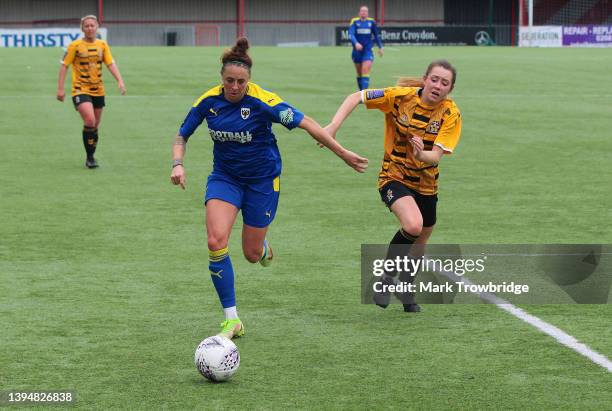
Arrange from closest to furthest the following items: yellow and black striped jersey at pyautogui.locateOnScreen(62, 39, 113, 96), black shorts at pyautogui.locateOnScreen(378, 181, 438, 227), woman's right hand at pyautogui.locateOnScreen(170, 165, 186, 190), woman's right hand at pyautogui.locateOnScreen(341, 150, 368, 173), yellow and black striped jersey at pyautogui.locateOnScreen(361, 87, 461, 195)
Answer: woman's right hand at pyautogui.locateOnScreen(341, 150, 368, 173) < woman's right hand at pyautogui.locateOnScreen(170, 165, 186, 190) < yellow and black striped jersey at pyautogui.locateOnScreen(361, 87, 461, 195) < black shorts at pyautogui.locateOnScreen(378, 181, 438, 227) < yellow and black striped jersey at pyautogui.locateOnScreen(62, 39, 113, 96)

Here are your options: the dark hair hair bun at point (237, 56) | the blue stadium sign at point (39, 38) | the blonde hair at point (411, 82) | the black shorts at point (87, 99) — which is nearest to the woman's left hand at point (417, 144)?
the blonde hair at point (411, 82)

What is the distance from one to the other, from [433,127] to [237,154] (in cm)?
158

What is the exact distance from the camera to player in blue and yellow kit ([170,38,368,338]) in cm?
779

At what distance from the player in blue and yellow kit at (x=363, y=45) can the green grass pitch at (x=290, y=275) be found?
4969 mm

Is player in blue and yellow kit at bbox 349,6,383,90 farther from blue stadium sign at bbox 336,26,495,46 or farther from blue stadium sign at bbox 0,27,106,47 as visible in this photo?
blue stadium sign at bbox 0,27,106,47

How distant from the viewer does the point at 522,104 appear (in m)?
26.5

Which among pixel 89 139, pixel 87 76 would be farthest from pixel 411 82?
pixel 89 139

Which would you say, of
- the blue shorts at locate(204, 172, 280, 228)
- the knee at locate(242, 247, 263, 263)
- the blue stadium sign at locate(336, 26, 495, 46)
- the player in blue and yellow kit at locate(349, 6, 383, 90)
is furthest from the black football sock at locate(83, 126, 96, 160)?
the blue stadium sign at locate(336, 26, 495, 46)

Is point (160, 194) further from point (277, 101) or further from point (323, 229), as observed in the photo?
point (277, 101)

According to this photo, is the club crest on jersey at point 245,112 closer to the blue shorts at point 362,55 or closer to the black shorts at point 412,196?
the black shorts at point 412,196

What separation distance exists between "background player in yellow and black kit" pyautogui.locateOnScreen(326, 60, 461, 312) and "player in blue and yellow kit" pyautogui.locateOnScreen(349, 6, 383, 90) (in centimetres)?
2081

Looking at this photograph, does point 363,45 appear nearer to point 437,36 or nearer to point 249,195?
point 249,195

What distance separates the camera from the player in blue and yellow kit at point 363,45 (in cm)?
2981

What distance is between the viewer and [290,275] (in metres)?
10.3
